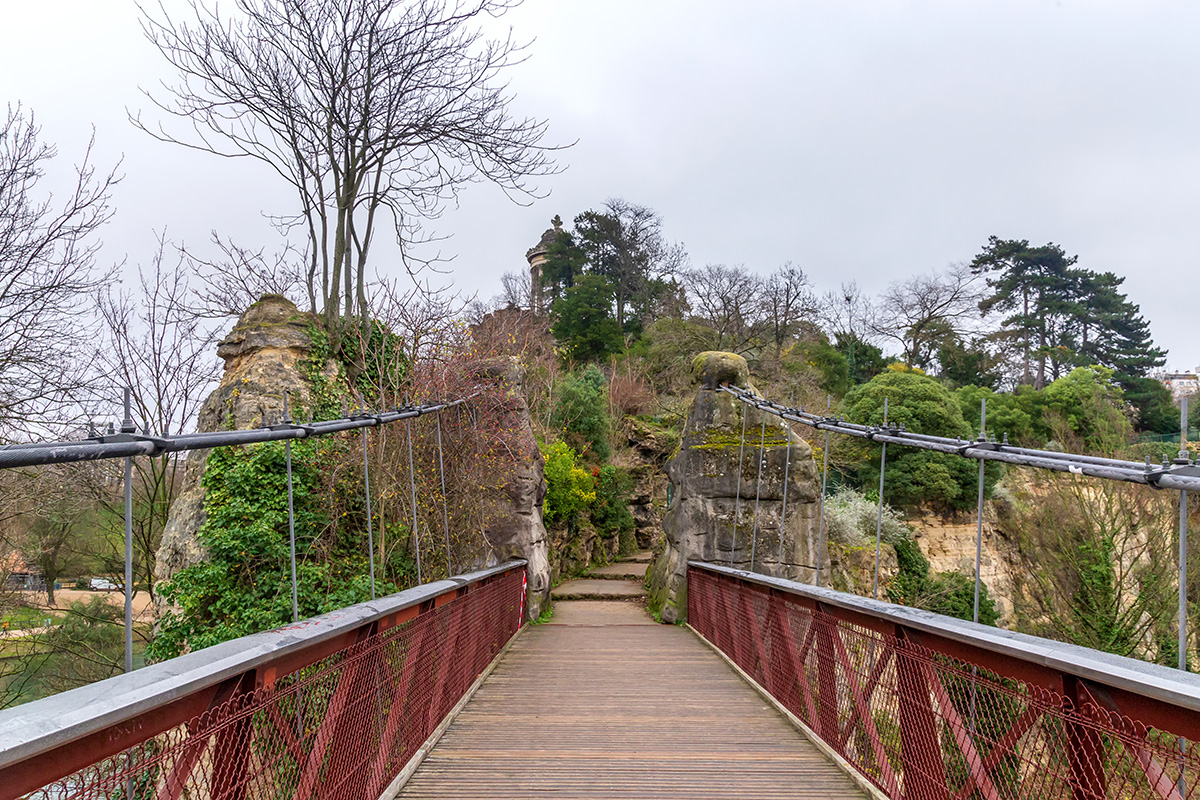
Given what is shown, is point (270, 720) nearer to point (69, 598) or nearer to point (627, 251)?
point (69, 598)

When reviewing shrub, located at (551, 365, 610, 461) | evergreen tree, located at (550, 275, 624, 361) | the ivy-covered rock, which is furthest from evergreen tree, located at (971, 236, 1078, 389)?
the ivy-covered rock

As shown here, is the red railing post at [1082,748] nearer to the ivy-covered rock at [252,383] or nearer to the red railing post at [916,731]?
the red railing post at [916,731]

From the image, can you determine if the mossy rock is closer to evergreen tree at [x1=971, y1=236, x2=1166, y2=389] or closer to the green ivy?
the green ivy

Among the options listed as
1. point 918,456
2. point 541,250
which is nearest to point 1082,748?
point 918,456

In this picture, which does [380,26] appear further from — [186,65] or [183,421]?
[183,421]

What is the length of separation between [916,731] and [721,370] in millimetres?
6554

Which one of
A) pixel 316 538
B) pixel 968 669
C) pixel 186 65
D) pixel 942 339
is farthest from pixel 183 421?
pixel 942 339

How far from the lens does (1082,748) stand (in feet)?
5.97

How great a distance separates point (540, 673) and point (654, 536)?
13070mm

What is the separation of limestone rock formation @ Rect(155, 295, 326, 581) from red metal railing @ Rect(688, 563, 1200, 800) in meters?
5.73

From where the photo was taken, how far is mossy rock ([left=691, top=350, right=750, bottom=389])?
29.7 ft

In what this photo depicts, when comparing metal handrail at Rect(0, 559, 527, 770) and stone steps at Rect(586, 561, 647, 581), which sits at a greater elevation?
metal handrail at Rect(0, 559, 527, 770)

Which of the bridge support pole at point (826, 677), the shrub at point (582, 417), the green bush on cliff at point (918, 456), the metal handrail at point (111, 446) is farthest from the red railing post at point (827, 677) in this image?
the green bush on cliff at point (918, 456)

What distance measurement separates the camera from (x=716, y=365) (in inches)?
356
